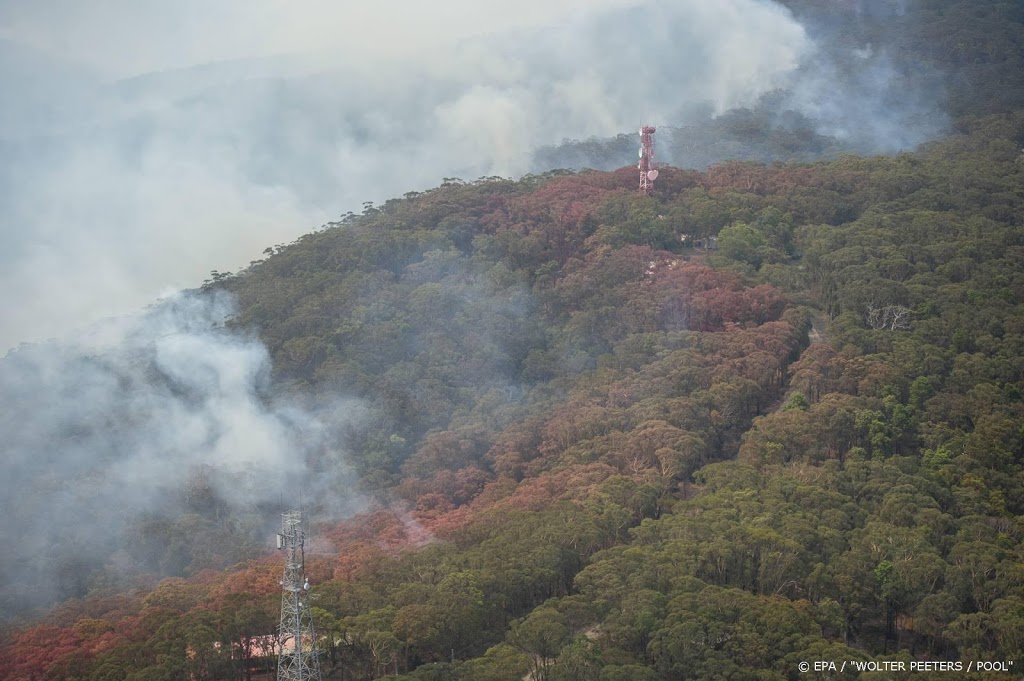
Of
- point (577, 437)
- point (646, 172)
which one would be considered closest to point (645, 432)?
point (577, 437)

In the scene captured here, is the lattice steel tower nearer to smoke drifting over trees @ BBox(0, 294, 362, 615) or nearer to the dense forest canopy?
the dense forest canopy

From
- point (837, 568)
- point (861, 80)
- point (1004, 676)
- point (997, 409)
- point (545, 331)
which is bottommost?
point (1004, 676)

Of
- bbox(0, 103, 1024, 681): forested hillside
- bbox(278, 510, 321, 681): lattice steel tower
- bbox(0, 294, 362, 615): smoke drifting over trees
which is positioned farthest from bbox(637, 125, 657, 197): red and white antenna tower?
bbox(278, 510, 321, 681): lattice steel tower

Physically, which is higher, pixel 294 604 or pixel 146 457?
pixel 146 457

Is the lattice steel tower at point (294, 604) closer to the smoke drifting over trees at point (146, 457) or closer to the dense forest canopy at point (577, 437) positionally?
the dense forest canopy at point (577, 437)

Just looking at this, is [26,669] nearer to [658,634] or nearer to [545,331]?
[658,634]

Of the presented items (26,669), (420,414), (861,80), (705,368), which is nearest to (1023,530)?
(705,368)

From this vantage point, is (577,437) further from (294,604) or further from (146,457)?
(294,604)
